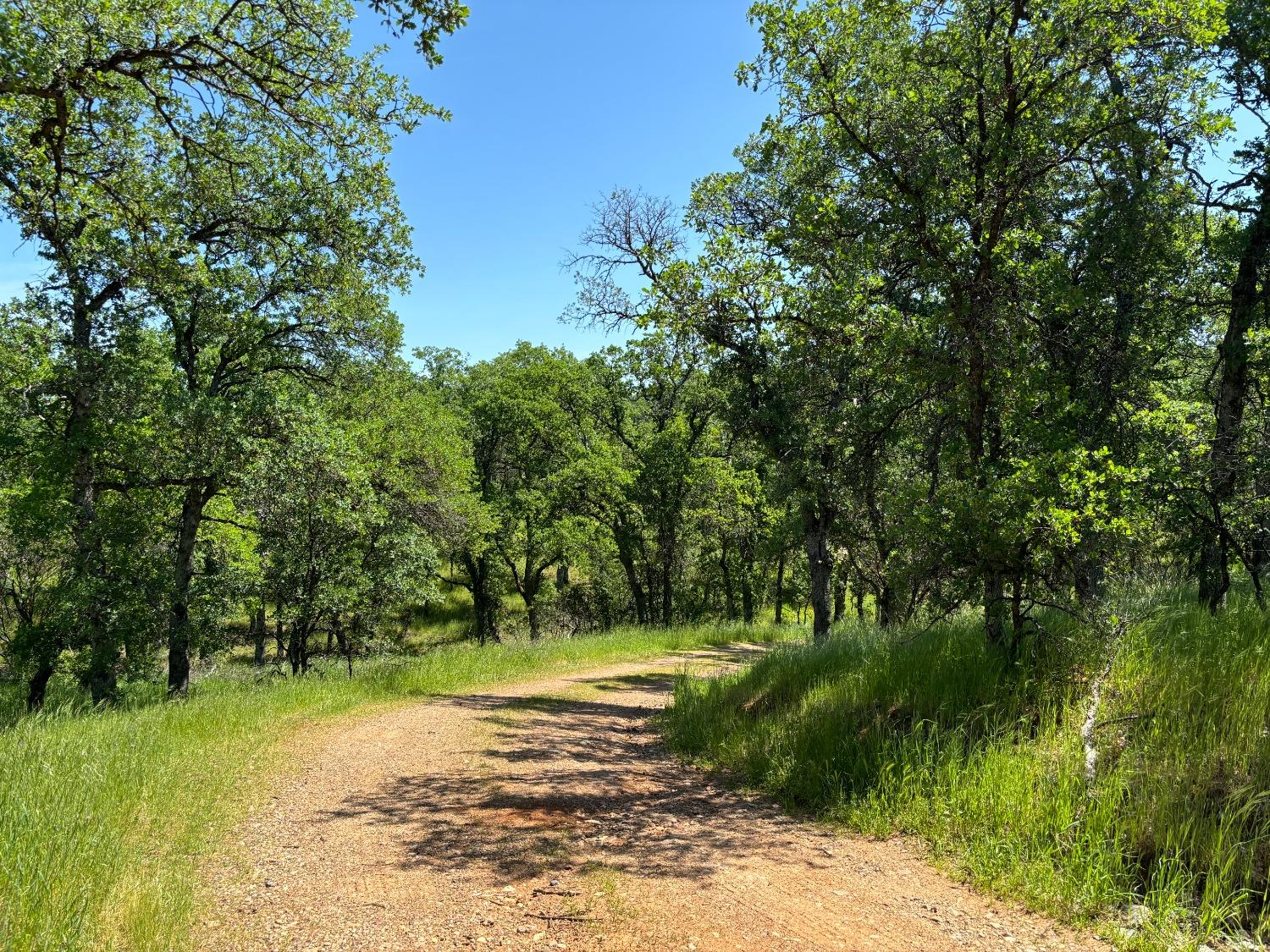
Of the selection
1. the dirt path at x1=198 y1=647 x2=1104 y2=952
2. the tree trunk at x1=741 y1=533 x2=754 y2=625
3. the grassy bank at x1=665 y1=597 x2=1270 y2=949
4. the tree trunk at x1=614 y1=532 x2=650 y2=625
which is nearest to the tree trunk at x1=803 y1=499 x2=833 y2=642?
the grassy bank at x1=665 y1=597 x2=1270 y2=949

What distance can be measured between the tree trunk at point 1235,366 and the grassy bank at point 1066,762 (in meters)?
1.08

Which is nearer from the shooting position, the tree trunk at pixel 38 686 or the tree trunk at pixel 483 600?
the tree trunk at pixel 38 686

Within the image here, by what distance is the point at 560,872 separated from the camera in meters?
4.68

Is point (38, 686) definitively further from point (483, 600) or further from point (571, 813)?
point (483, 600)

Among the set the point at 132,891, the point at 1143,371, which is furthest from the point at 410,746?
the point at 1143,371

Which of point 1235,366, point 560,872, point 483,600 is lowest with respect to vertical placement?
point 483,600

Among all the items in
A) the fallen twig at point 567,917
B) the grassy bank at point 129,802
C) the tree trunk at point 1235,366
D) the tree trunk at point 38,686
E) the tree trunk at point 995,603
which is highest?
the tree trunk at point 1235,366

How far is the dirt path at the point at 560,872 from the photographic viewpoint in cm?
382

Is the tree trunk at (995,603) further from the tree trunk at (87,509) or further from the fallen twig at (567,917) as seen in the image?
the tree trunk at (87,509)

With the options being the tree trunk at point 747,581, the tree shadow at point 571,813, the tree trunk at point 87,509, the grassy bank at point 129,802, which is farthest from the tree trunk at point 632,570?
the tree shadow at point 571,813

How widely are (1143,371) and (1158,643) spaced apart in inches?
207

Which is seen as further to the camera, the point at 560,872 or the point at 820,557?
the point at 820,557

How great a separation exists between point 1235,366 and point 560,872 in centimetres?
969

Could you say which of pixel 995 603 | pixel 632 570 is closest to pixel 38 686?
pixel 995 603
